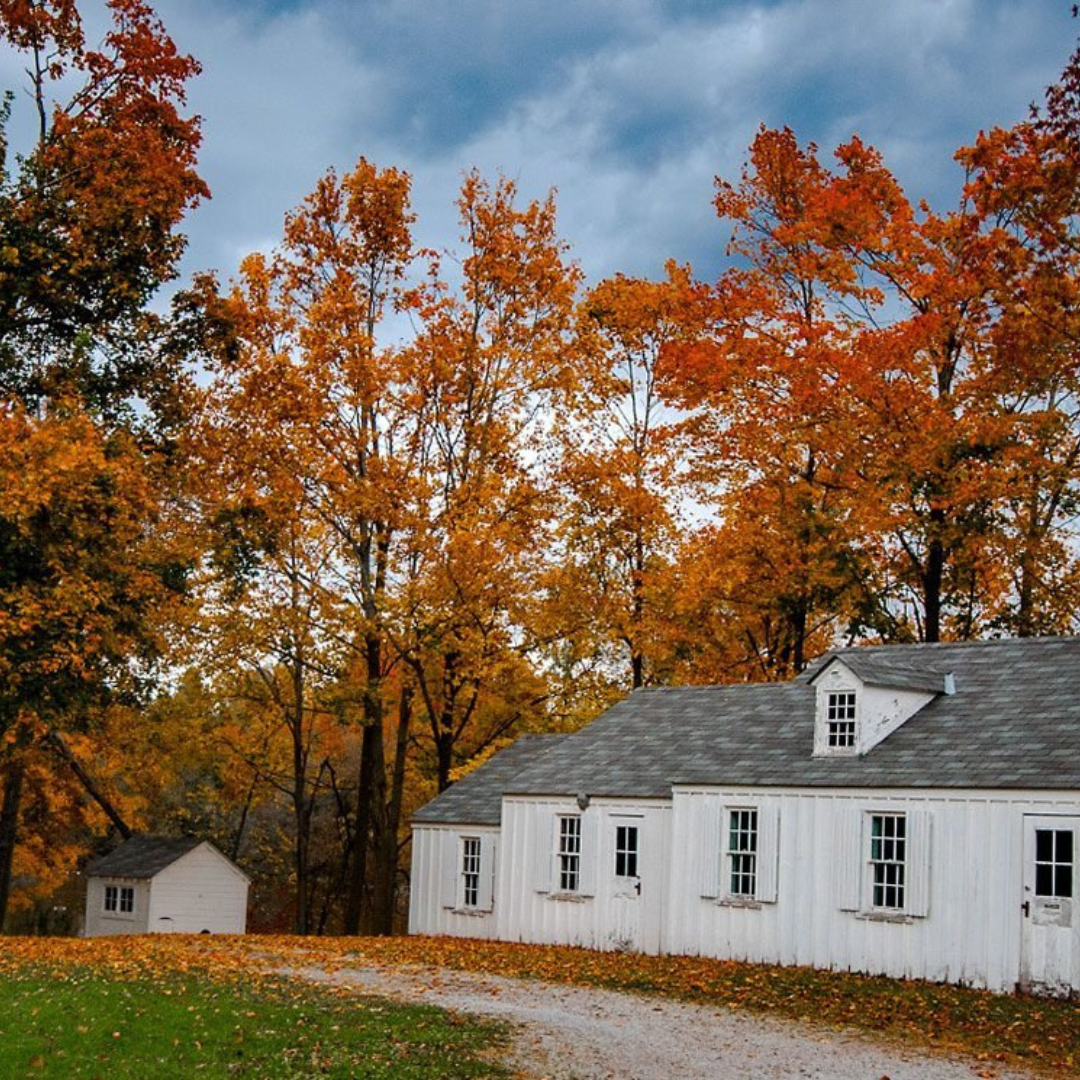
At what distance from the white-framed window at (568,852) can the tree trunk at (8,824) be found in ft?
55.6

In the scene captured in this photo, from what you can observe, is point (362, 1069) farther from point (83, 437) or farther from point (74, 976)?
point (83, 437)

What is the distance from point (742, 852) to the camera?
2495cm

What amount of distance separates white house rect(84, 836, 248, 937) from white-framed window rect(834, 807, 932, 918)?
22.4 meters

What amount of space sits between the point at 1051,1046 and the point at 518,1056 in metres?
6.38

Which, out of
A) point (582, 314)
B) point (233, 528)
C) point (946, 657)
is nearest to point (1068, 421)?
point (946, 657)

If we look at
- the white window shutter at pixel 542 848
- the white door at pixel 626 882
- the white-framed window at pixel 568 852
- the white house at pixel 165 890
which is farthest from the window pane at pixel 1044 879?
the white house at pixel 165 890

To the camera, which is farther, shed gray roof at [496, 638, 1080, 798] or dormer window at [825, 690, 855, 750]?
dormer window at [825, 690, 855, 750]

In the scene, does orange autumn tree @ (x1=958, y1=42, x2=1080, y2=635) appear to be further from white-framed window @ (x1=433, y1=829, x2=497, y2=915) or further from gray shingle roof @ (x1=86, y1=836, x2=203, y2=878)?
gray shingle roof @ (x1=86, y1=836, x2=203, y2=878)

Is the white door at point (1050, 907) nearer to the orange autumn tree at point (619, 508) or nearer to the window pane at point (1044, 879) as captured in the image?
the window pane at point (1044, 879)

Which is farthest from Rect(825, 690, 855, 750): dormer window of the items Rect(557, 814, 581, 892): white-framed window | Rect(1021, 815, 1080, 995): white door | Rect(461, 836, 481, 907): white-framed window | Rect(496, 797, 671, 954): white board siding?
Rect(461, 836, 481, 907): white-framed window

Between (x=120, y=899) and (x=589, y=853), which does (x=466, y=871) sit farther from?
(x=120, y=899)

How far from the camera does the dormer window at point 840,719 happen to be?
24828 mm

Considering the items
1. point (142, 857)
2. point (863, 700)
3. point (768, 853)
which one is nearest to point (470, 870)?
point (768, 853)

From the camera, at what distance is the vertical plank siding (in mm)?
21609
